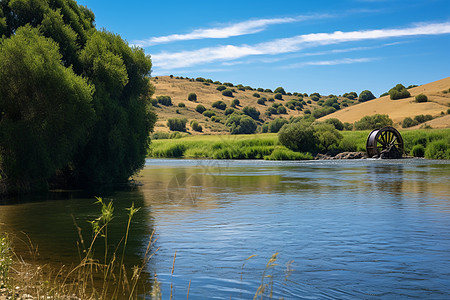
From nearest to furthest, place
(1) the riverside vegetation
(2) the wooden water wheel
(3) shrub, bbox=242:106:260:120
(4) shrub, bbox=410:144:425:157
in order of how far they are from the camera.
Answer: (1) the riverside vegetation, (2) the wooden water wheel, (4) shrub, bbox=410:144:425:157, (3) shrub, bbox=242:106:260:120

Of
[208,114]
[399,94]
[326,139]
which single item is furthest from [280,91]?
[326,139]

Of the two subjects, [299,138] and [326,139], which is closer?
[299,138]

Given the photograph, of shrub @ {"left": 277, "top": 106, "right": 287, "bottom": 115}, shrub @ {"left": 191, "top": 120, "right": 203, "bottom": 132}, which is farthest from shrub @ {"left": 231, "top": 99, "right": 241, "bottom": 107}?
shrub @ {"left": 191, "top": 120, "right": 203, "bottom": 132}

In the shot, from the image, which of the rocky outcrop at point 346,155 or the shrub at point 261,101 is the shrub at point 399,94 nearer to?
the shrub at point 261,101

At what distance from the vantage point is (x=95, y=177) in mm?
26984

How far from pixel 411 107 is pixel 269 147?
5489cm

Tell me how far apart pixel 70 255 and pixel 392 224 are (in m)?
8.89

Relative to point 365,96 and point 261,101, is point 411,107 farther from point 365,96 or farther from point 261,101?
point 365,96

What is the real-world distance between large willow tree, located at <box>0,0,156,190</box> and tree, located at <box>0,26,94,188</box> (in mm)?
40

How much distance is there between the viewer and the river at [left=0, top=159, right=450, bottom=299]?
841 cm

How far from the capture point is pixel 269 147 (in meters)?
62.6

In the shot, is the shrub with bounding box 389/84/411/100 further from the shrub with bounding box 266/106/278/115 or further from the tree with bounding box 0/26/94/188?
the tree with bounding box 0/26/94/188

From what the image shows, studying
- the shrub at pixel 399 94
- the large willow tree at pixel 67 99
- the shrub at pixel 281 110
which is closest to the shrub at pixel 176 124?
the shrub at pixel 281 110

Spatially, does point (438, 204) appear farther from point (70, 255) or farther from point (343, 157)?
point (343, 157)
